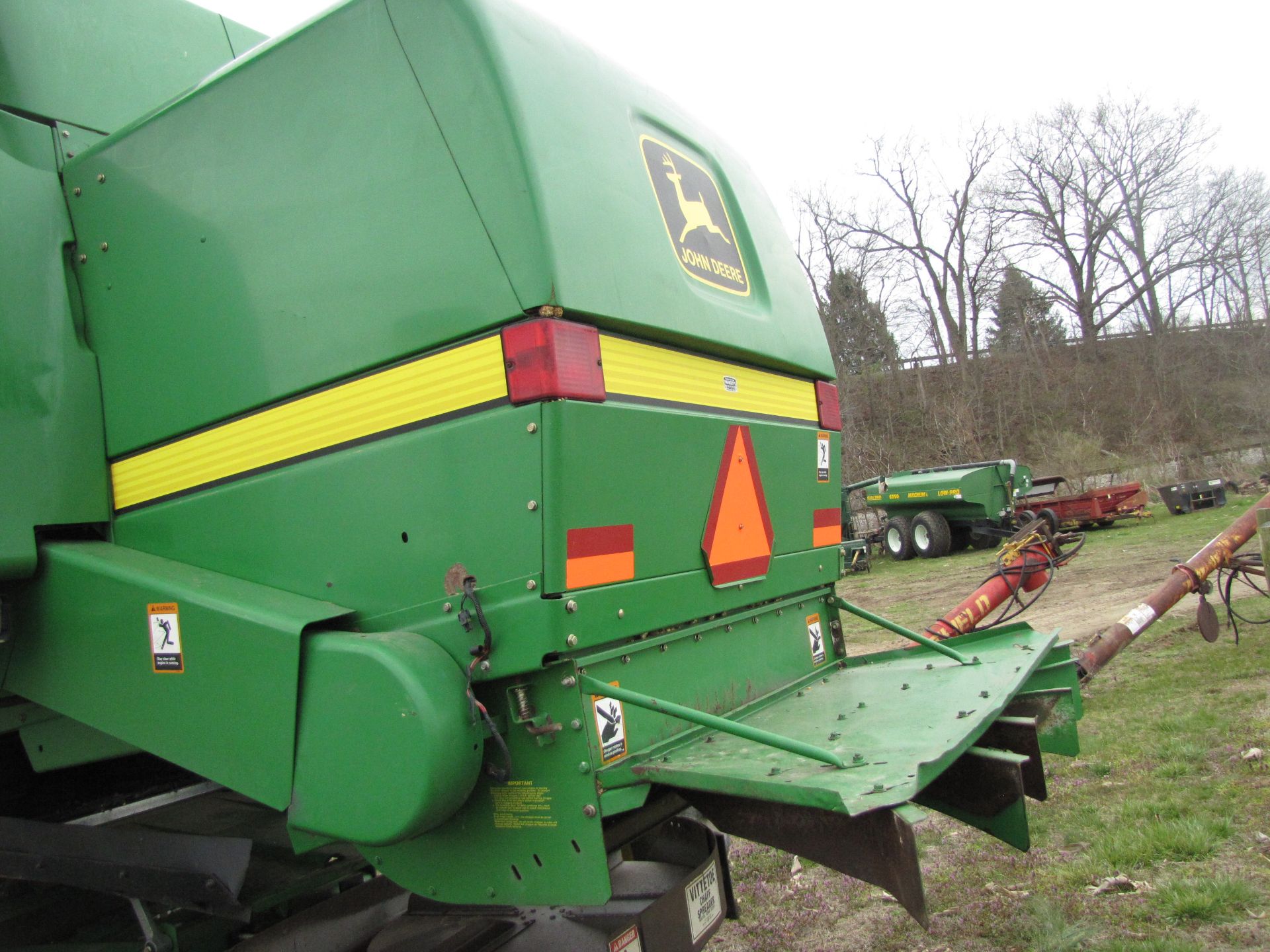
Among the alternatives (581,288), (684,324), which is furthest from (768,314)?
(581,288)

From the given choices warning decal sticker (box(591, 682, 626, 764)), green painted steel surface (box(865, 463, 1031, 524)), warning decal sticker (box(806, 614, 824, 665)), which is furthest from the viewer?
green painted steel surface (box(865, 463, 1031, 524))

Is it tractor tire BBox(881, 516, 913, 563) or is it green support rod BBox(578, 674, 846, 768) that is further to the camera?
tractor tire BBox(881, 516, 913, 563)

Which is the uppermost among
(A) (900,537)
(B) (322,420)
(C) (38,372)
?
(C) (38,372)

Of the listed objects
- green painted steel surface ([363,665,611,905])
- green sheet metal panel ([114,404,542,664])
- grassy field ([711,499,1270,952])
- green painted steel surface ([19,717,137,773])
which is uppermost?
green sheet metal panel ([114,404,542,664])

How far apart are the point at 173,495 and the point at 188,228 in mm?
729

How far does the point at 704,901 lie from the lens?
2.70m

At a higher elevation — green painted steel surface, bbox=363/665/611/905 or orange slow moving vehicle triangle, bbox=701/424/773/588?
orange slow moving vehicle triangle, bbox=701/424/773/588

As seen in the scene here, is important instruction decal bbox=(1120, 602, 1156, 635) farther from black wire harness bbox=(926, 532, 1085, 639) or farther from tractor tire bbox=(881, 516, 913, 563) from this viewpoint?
tractor tire bbox=(881, 516, 913, 563)

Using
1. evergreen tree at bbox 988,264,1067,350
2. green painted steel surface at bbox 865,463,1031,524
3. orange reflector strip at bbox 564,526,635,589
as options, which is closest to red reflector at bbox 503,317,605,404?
orange reflector strip at bbox 564,526,635,589

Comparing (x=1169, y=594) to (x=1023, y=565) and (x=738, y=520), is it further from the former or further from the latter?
(x=738, y=520)

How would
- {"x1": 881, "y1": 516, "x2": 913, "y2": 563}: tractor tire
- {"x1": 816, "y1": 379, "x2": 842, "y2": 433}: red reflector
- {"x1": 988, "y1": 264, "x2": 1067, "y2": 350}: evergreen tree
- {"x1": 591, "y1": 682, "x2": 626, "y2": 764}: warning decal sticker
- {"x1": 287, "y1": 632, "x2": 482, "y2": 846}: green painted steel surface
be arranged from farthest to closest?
{"x1": 988, "y1": 264, "x2": 1067, "y2": 350}: evergreen tree < {"x1": 881, "y1": 516, "x2": 913, "y2": 563}: tractor tire < {"x1": 816, "y1": 379, "x2": 842, "y2": 433}: red reflector < {"x1": 591, "y1": 682, "x2": 626, "y2": 764}: warning decal sticker < {"x1": 287, "y1": 632, "x2": 482, "y2": 846}: green painted steel surface

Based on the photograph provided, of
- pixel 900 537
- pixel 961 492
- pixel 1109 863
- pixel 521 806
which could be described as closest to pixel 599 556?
pixel 521 806

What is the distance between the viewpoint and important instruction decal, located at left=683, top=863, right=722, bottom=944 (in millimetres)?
2615

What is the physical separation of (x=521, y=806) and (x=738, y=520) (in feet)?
3.74
